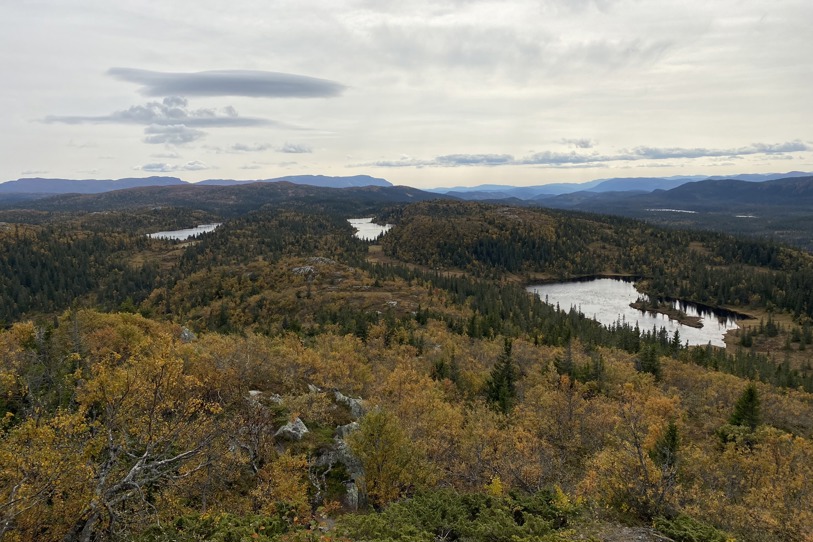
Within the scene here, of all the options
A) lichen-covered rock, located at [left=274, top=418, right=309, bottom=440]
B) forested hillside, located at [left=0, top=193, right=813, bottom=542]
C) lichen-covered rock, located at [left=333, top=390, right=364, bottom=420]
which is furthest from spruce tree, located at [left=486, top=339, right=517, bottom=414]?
lichen-covered rock, located at [left=274, top=418, right=309, bottom=440]

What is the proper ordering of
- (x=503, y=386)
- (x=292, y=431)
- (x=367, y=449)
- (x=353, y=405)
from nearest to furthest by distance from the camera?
1. (x=367, y=449)
2. (x=292, y=431)
3. (x=353, y=405)
4. (x=503, y=386)

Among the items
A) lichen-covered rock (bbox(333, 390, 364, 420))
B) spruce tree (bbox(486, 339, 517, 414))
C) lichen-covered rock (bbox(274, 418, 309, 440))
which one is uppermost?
lichen-covered rock (bbox(274, 418, 309, 440))

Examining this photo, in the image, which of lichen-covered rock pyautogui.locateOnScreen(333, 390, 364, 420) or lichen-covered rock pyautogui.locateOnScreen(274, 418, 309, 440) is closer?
lichen-covered rock pyautogui.locateOnScreen(274, 418, 309, 440)

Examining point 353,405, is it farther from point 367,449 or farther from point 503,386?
point 503,386

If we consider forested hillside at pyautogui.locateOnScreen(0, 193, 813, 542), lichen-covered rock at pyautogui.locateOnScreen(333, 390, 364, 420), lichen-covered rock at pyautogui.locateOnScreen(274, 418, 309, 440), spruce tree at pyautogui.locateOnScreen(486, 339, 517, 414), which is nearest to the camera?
forested hillside at pyautogui.locateOnScreen(0, 193, 813, 542)

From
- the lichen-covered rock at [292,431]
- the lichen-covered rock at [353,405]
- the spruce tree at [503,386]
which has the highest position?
the lichen-covered rock at [292,431]

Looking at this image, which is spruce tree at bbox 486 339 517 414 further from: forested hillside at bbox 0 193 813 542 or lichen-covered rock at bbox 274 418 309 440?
lichen-covered rock at bbox 274 418 309 440

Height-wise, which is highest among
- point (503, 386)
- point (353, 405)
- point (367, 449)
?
point (367, 449)

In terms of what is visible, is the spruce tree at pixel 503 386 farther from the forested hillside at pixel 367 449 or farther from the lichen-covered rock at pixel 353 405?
the lichen-covered rock at pixel 353 405

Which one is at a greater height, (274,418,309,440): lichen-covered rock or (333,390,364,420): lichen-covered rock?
(274,418,309,440): lichen-covered rock

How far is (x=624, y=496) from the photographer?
93.6 ft

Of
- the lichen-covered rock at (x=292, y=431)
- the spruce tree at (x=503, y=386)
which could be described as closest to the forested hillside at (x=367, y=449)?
the lichen-covered rock at (x=292, y=431)

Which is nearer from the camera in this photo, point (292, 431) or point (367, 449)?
point (367, 449)

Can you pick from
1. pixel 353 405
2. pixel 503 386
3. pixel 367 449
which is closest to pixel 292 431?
pixel 367 449
